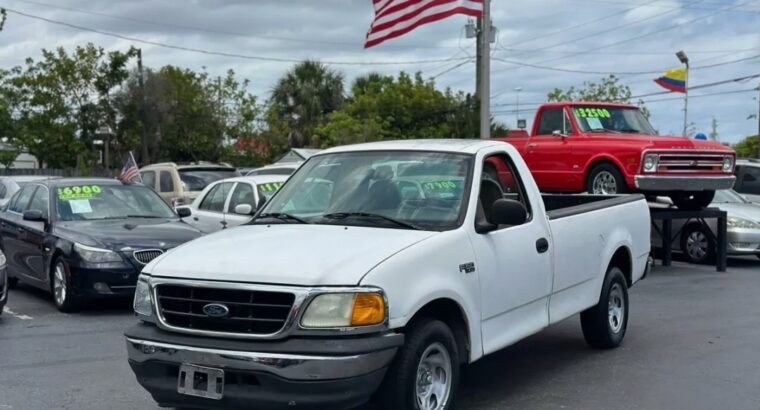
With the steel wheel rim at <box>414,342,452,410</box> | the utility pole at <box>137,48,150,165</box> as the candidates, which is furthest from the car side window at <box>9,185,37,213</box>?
the utility pole at <box>137,48,150,165</box>

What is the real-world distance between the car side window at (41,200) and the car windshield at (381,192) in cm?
545

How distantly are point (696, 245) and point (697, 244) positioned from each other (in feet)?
0.08

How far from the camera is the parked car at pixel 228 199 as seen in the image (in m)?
12.9

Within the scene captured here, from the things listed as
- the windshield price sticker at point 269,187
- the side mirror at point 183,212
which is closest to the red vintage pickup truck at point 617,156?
the windshield price sticker at point 269,187

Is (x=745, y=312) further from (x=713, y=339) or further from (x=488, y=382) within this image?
(x=488, y=382)

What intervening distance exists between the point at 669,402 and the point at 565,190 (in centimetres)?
718

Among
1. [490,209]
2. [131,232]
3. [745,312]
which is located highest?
[490,209]

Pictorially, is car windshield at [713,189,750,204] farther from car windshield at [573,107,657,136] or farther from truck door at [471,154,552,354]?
truck door at [471,154,552,354]

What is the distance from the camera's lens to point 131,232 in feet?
33.7

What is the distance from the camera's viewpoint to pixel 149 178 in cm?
2008

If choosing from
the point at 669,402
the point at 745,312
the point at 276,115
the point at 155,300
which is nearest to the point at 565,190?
the point at 745,312

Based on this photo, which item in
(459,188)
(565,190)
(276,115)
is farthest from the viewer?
(276,115)

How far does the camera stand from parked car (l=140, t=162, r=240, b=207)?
1900cm

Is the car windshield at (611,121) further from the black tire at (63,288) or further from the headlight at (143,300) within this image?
the headlight at (143,300)
